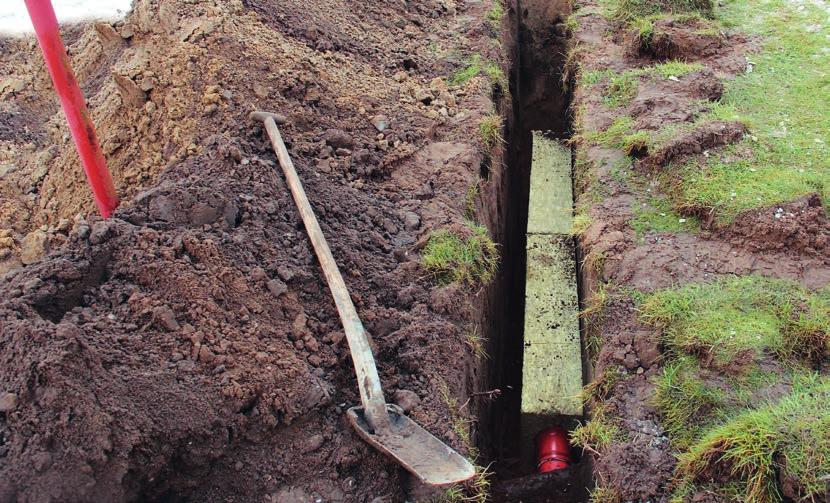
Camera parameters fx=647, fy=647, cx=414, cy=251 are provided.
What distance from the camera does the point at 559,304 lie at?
4523mm

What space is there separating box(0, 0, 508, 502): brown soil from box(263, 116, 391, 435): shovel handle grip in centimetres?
8

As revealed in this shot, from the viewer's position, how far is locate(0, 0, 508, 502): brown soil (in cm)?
266

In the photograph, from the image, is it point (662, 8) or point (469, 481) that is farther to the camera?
point (662, 8)

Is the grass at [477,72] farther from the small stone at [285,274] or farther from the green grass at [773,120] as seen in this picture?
the small stone at [285,274]

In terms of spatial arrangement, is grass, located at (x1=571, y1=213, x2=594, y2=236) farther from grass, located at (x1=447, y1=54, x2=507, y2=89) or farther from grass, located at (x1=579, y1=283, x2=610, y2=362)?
grass, located at (x1=447, y1=54, x2=507, y2=89)

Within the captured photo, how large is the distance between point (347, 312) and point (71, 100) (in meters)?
1.68

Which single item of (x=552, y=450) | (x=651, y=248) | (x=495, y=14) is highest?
(x=495, y=14)

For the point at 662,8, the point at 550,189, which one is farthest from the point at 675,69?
the point at 550,189

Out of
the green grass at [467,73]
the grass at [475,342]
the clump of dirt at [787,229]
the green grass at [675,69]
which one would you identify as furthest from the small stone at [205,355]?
the green grass at [675,69]

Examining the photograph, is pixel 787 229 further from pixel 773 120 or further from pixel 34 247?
pixel 34 247

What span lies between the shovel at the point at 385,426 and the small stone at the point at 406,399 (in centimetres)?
6

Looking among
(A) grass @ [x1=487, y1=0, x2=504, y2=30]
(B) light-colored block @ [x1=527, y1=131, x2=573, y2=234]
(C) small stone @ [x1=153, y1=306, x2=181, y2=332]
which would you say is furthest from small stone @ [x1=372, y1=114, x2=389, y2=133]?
(C) small stone @ [x1=153, y1=306, x2=181, y2=332]

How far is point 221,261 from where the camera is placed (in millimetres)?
3258

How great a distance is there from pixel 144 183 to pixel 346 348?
170cm
